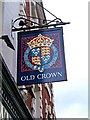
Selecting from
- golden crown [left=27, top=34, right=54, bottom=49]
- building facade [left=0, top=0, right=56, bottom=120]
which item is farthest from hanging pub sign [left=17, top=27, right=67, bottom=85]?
building facade [left=0, top=0, right=56, bottom=120]

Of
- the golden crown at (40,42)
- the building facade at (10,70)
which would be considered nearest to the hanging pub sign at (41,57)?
the golden crown at (40,42)

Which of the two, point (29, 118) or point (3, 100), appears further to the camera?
point (29, 118)

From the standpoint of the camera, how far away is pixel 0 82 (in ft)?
38.5

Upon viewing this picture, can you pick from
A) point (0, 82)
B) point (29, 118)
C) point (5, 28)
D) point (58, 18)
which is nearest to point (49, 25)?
point (58, 18)

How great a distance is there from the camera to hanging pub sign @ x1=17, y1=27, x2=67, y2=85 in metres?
12.2

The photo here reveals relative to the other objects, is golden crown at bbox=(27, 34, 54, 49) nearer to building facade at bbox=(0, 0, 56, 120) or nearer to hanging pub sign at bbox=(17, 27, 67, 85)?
hanging pub sign at bbox=(17, 27, 67, 85)

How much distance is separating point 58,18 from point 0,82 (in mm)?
3456

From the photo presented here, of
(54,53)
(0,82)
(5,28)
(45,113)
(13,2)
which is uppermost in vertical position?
(13,2)

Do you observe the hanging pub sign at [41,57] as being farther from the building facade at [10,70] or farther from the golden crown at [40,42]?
the building facade at [10,70]

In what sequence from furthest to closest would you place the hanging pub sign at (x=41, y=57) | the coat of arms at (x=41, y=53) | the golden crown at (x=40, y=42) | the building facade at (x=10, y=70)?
the golden crown at (x=40, y=42) < the coat of arms at (x=41, y=53) < the hanging pub sign at (x=41, y=57) < the building facade at (x=10, y=70)

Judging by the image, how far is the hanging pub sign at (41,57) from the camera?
12.2 m

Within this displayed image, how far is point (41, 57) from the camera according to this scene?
1280 cm

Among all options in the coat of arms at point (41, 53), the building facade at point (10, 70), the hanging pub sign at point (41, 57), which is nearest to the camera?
the building facade at point (10, 70)

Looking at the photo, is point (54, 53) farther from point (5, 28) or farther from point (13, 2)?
point (13, 2)
